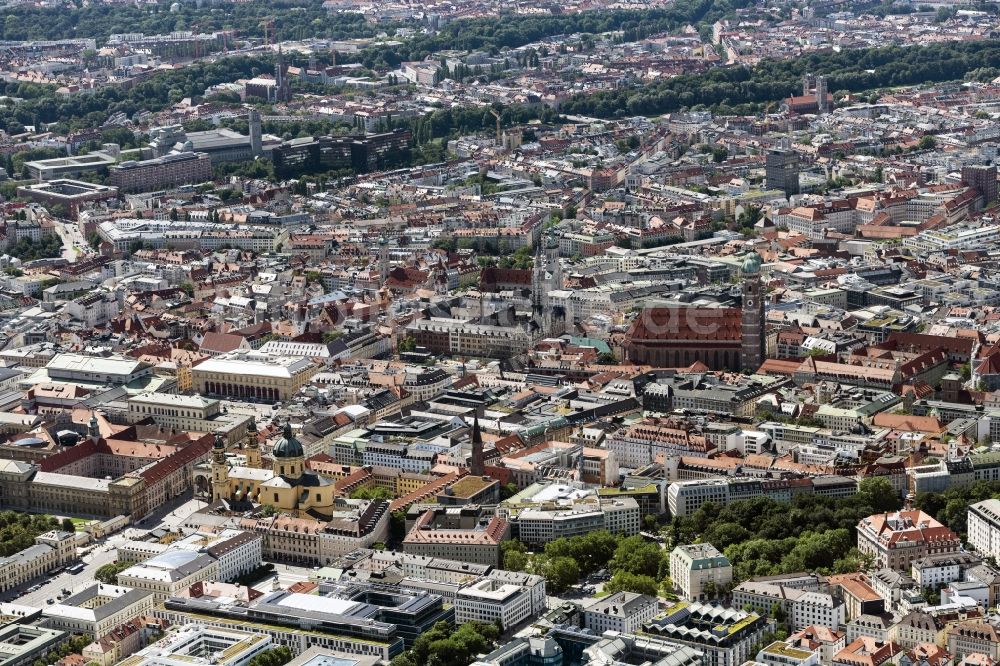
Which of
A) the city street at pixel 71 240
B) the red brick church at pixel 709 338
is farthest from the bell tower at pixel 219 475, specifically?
the city street at pixel 71 240

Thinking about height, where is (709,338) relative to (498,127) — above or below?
above

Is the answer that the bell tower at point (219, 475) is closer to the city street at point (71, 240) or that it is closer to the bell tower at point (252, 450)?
the bell tower at point (252, 450)

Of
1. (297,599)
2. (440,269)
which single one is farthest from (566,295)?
(297,599)

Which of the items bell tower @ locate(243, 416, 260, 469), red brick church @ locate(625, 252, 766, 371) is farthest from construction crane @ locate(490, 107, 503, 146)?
bell tower @ locate(243, 416, 260, 469)

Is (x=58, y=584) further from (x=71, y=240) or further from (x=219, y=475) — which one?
(x=71, y=240)

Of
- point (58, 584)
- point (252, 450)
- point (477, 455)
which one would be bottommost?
point (58, 584)

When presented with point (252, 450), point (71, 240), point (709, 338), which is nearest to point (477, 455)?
point (252, 450)

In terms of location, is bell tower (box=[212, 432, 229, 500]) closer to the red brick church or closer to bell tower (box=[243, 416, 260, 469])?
bell tower (box=[243, 416, 260, 469])

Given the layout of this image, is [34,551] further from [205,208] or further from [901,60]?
[901,60]

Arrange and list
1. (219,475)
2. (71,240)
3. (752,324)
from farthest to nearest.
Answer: (71,240) → (752,324) → (219,475)
